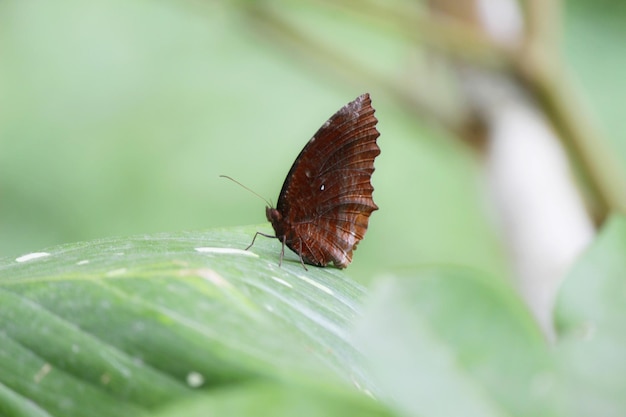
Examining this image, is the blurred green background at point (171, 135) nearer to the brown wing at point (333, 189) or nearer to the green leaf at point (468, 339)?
the brown wing at point (333, 189)

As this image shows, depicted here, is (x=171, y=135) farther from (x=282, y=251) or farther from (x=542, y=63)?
(x=282, y=251)

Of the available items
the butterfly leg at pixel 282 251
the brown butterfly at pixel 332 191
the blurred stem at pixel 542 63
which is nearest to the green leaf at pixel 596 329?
the butterfly leg at pixel 282 251

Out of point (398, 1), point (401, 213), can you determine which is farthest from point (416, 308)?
point (401, 213)

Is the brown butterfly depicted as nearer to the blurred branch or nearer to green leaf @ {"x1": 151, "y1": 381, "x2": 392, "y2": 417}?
green leaf @ {"x1": 151, "y1": 381, "x2": 392, "y2": 417}

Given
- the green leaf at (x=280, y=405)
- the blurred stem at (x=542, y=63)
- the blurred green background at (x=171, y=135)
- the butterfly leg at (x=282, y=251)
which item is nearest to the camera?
the green leaf at (x=280, y=405)

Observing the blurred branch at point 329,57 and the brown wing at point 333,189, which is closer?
the brown wing at point 333,189

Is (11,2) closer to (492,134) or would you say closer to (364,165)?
(492,134)

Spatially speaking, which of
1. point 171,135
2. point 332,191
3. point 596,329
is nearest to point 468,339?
point 596,329
